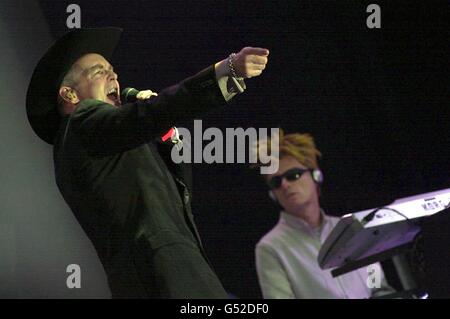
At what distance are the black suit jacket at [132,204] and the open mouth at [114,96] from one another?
0.20 meters

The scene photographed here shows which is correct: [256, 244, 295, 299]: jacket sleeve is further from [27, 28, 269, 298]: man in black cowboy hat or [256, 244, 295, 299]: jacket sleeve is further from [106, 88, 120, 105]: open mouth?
[106, 88, 120, 105]: open mouth

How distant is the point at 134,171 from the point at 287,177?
2.10ft

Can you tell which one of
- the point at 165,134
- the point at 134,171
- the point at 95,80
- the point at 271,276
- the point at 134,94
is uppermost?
the point at 95,80

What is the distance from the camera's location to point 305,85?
2.81m

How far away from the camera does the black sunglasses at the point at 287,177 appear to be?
2740 mm

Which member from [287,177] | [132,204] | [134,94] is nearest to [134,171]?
[132,204]

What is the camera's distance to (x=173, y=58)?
2.79 m

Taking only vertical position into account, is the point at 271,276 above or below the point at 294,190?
below

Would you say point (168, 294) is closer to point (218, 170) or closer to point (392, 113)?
point (218, 170)

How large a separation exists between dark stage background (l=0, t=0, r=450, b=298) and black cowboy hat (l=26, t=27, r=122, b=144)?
87 millimetres

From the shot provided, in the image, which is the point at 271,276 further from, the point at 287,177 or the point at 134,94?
the point at 134,94

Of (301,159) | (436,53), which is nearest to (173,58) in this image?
(301,159)

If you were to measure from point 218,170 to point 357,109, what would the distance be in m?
0.58

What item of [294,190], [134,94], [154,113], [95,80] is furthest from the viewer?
[294,190]
